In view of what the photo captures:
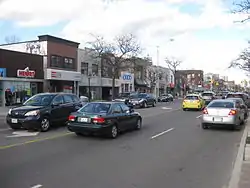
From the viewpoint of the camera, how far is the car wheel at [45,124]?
14.0 meters

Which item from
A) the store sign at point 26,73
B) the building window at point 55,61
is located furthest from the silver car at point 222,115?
the building window at point 55,61

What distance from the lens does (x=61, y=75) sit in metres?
38.2

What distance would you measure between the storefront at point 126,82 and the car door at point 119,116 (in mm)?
41352

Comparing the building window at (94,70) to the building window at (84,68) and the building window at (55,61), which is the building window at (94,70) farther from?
the building window at (55,61)

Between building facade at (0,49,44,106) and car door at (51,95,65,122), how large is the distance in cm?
1790

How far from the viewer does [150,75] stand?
67.0 meters

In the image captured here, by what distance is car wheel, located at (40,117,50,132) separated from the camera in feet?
46.0

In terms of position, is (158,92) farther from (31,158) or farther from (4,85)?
(31,158)

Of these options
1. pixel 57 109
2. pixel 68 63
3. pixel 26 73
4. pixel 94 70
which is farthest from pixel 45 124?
pixel 94 70

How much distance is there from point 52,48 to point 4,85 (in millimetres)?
8336

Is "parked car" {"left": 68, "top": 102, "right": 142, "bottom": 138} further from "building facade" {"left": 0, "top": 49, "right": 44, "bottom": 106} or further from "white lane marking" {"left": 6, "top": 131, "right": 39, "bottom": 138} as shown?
"building facade" {"left": 0, "top": 49, "right": 44, "bottom": 106}

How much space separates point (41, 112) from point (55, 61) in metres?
25.6

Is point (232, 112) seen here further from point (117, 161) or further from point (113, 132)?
point (117, 161)

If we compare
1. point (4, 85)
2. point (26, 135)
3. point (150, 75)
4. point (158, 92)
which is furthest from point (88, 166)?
point (158, 92)
